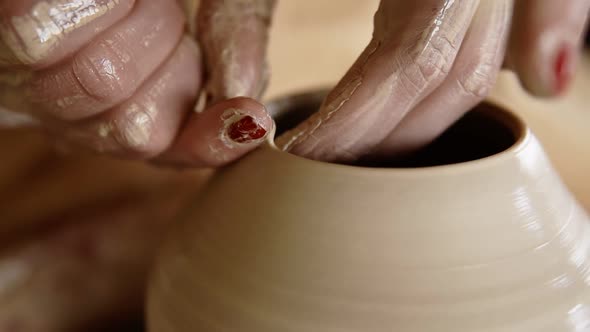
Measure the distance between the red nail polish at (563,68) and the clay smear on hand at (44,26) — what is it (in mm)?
585

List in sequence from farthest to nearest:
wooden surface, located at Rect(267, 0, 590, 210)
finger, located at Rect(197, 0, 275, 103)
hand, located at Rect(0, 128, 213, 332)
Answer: wooden surface, located at Rect(267, 0, 590, 210), hand, located at Rect(0, 128, 213, 332), finger, located at Rect(197, 0, 275, 103)

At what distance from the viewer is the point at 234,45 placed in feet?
2.79

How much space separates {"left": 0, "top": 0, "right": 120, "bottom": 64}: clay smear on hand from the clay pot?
0.84 ft

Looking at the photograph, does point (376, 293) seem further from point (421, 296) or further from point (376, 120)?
point (376, 120)

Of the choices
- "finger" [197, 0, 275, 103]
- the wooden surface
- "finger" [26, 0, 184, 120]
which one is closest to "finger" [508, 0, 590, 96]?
"finger" [197, 0, 275, 103]

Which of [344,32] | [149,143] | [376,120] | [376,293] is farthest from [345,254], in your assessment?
[344,32]

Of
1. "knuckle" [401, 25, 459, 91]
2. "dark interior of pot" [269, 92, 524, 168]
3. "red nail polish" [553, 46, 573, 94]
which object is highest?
"knuckle" [401, 25, 459, 91]

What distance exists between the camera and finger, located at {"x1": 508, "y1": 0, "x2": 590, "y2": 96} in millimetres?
805

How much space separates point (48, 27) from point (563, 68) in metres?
0.65

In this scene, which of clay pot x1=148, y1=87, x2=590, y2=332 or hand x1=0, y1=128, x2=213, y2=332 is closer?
clay pot x1=148, y1=87, x2=590, y2=332

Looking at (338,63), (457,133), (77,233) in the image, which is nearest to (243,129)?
(457,133)

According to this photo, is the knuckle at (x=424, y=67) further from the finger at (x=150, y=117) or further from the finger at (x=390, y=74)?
the finger at (x=150, y=117)

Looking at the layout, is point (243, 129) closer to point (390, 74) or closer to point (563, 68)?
point (390, 74)

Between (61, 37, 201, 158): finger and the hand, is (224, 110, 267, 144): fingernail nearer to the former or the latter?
(61, 37, 201, 158): finger
